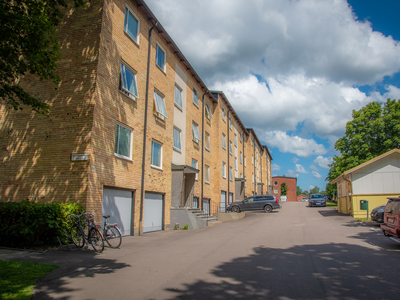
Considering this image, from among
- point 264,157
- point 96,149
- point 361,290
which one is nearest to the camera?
point 361,290

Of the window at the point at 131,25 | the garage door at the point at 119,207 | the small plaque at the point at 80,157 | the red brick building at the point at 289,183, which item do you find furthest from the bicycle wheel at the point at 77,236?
the red brick building at the point at 289,183

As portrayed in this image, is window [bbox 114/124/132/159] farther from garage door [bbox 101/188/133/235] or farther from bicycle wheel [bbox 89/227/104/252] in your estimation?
bicycle wheel [bbox 89/227/104/252]

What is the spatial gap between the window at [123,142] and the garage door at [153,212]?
8.55 feet

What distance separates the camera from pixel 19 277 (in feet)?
18.4

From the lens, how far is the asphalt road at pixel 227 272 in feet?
16.4

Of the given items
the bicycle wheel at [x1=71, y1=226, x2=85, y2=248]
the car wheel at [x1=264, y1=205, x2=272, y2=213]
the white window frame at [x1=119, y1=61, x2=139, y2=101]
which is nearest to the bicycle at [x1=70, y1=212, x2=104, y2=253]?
the bicycle wheel at [x1=71, y1=226, x2=85, y2=248]

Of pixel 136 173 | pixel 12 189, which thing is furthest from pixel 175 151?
pixel 12 189

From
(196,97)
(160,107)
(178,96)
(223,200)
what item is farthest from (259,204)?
(160,107)

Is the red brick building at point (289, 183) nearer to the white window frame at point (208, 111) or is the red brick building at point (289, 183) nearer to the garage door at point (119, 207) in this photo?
the white window frame at point (208, 111)

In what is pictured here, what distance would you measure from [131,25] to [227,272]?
11846 mm

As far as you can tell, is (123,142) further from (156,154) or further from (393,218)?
(393,218)

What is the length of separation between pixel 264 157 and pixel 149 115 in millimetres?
52400

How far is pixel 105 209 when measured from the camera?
37.0 feet

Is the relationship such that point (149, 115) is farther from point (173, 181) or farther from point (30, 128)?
point (30, 128)
